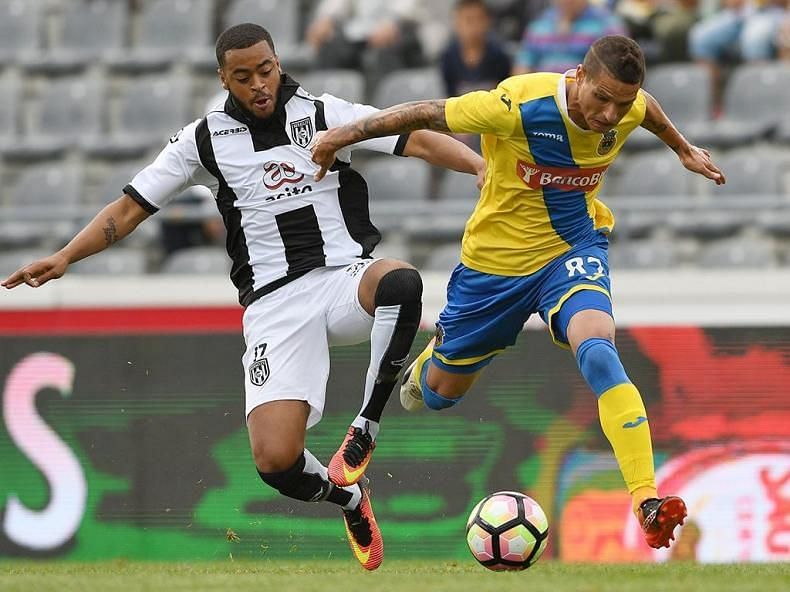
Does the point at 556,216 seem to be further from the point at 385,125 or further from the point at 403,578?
the point at 403,578

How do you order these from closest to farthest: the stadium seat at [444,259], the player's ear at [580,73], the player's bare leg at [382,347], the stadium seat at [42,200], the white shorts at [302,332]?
the player's ear at [580,73] < the player's bare leg at [382,347] < the white shorts at [302,332] < the stadium seat at [444,259] < the stadium seat at [42,200]

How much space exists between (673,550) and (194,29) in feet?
25.7

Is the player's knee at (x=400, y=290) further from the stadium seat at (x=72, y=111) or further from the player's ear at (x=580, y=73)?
the stadium seat at (x=72, y=111)

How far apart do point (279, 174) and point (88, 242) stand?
1013mm

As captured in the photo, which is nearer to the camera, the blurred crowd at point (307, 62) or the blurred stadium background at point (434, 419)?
the blurred stadium background at point (434, 419)

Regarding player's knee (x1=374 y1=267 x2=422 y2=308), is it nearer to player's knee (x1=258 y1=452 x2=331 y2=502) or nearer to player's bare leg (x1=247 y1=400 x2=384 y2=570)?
player's bare leg (x1=247 y1=400 x2=384 y2=570)

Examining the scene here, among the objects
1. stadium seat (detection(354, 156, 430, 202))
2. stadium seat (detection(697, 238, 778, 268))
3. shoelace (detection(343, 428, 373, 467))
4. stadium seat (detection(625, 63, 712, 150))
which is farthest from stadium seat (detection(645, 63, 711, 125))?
shoelace (detection(343, 428, 373, 467))

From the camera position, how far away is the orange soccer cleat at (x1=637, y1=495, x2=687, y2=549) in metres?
6.25

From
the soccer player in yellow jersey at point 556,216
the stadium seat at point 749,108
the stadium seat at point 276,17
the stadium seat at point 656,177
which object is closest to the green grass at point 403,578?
the soccer player in yellow jersey at point 556,216

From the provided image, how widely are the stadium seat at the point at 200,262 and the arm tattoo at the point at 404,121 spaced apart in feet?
16.4

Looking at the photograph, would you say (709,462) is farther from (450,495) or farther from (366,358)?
(366,358)

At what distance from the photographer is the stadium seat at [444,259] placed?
1146 cm

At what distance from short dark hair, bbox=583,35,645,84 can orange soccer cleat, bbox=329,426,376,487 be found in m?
2.08

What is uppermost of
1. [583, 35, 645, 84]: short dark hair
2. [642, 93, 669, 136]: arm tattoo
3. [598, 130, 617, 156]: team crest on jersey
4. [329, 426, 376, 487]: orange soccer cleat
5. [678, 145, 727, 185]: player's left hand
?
[583, 35, 645, 84]: short dark hair
